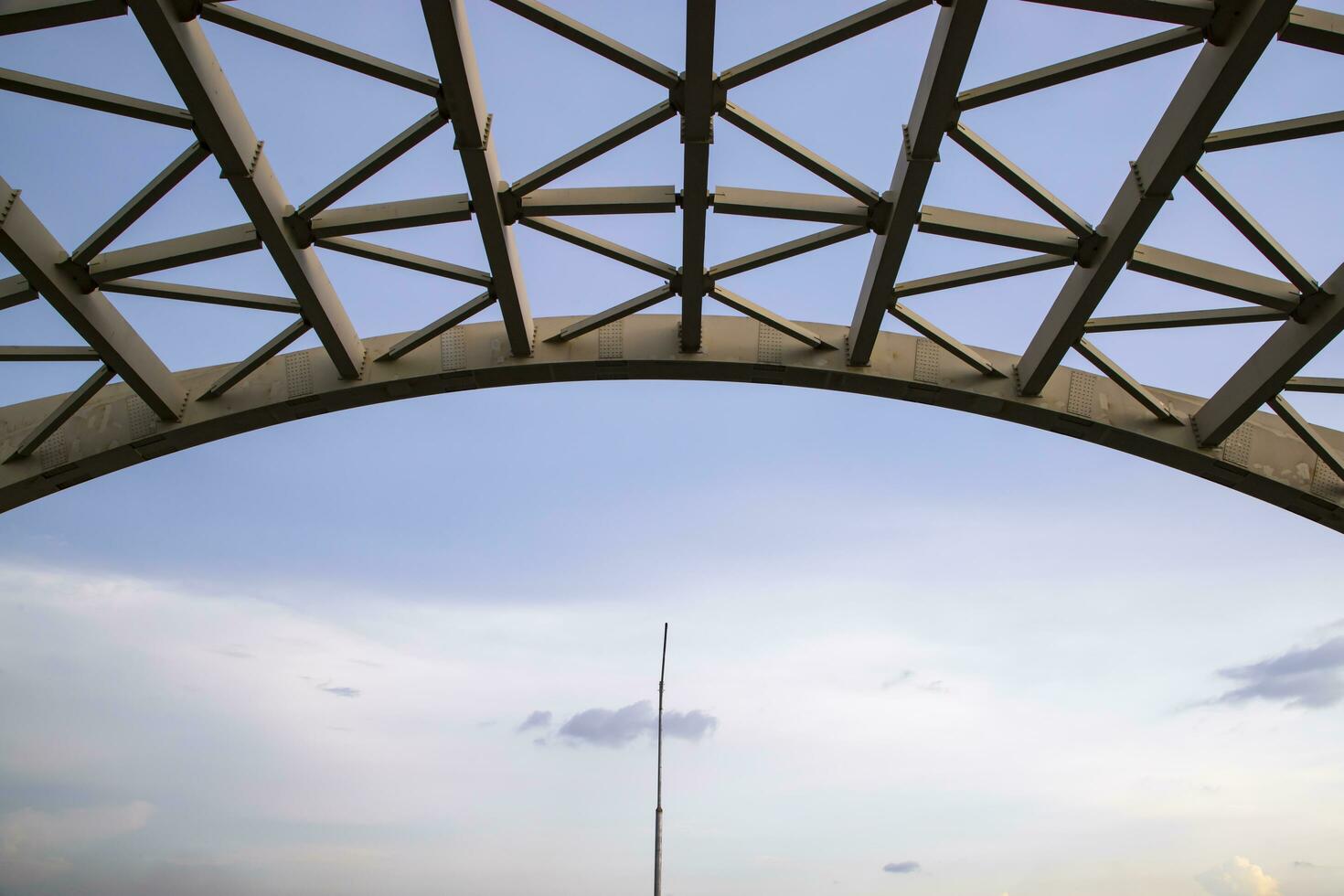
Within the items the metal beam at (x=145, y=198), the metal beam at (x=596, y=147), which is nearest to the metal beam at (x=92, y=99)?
the metal beam at (x=145, y=198)

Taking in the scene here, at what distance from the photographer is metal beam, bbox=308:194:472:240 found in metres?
11.2

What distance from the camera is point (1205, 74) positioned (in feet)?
30.2

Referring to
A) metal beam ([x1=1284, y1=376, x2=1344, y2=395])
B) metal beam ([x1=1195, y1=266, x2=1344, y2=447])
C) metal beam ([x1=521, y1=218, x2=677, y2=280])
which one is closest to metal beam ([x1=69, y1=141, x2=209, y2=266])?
metal beam ([x1=521, y1=218, x2=677, y2=280])

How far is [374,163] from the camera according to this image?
1045 centimetres

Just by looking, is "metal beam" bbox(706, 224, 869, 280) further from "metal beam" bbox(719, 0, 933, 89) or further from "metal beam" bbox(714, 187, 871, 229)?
"metal beam" bbox(719, 0, 933, 89)

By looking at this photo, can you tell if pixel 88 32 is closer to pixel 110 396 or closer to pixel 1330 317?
pixel 110 396

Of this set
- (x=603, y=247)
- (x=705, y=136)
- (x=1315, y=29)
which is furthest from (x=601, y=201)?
(x=1315, y=29)

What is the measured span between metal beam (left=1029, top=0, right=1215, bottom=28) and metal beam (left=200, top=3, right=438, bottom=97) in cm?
543

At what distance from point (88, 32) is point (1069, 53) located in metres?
9.74

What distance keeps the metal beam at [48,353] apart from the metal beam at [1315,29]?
12.5 m

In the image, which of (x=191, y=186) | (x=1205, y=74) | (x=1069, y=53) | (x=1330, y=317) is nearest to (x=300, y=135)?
(x=191, y=186)

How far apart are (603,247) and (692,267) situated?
1.01m

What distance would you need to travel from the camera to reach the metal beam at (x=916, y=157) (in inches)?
352

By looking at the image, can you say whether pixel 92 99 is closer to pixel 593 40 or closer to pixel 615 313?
pixel 593 40
